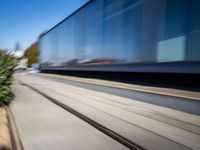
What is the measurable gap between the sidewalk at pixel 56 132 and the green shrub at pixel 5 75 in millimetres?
790

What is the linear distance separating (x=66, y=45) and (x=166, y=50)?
10.2 m

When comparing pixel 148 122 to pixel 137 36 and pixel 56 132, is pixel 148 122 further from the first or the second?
pixel 137 36

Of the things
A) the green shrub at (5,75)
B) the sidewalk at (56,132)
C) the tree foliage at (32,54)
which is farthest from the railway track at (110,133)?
the tree foliage at (32,54)

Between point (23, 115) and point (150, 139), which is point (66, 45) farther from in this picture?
point (150, 139)

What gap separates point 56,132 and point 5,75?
306 cm

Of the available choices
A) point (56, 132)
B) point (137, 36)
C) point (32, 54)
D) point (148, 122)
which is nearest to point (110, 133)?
point (56, 132)

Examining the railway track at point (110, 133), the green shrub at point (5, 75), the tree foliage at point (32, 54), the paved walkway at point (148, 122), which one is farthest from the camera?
the tree foliage at point (32, 54)

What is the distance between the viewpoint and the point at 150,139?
3.70 metres

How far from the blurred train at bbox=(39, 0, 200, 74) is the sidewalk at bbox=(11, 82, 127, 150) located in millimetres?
2719

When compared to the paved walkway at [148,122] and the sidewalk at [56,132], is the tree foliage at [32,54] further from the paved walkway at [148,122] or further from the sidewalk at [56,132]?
the sidewalk at [56,132]

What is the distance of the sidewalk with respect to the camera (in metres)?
3.55

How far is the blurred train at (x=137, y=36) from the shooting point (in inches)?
249

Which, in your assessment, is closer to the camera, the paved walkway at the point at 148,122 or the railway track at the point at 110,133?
the railway track at the point at 110,133

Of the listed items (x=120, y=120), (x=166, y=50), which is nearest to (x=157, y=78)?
(x=166, y=50)
